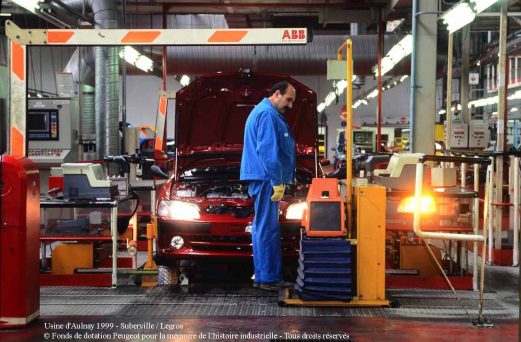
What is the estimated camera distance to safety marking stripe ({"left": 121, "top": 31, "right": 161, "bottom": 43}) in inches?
191

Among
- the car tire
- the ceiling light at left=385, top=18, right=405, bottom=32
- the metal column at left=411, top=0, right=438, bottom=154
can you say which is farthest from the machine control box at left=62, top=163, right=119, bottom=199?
the ceiling light at left=385, top=18, right=405, bottom=32

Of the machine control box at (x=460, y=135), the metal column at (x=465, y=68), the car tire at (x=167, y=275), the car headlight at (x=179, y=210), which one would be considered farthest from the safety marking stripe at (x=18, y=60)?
the metal column at (x=465, y=68)

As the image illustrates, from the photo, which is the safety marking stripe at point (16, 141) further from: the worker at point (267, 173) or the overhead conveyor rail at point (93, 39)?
the worker at point (267, 173)

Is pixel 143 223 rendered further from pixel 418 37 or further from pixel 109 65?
pixel 418 37

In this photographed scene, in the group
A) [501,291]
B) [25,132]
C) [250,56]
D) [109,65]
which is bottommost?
[501,291]

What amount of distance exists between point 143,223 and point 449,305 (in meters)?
4.65

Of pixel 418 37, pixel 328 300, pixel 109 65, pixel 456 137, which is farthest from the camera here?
pixel 456 137

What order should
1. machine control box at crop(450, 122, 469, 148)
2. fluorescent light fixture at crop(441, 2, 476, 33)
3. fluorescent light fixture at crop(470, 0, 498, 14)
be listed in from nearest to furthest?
fluorescent light fixture at crop(470, 0, 498, 14), fluorescent light fixture at crop(441, 2, 476, 33), machine control box at crop(450, 122, 469, 148)

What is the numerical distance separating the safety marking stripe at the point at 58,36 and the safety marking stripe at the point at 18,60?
0.77 ft

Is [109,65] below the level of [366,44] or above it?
below

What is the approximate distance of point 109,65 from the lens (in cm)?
958

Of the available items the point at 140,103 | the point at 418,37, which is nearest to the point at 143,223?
the point at 418,37

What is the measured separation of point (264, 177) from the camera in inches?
201

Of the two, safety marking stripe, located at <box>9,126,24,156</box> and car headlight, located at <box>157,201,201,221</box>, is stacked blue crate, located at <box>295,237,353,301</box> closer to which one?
car headlight, located at <box>157,201,201,221</box>
